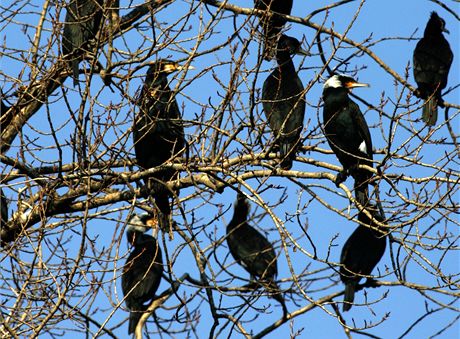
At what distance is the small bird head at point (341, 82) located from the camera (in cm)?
855

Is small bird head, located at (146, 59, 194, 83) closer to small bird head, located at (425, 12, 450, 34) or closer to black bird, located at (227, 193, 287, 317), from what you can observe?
black bird, located at (227, 193, 287, 317)

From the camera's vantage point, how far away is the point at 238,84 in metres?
6.54

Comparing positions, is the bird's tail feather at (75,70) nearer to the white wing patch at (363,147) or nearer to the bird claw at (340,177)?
the bird claw at (340,177)

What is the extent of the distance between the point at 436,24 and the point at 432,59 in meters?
0.59

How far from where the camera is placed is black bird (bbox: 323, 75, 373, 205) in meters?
7.90

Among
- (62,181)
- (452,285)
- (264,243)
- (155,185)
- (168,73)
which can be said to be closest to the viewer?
(452,285)

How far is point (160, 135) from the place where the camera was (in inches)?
320

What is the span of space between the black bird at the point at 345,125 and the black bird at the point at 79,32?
2052 millimetres

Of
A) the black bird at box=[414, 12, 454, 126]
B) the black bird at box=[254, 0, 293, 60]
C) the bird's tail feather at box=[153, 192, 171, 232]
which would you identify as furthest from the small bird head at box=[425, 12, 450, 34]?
the bird's tail feather at box=[153, 192, 171, 232]

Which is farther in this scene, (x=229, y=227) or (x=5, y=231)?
(x=229, y=227)

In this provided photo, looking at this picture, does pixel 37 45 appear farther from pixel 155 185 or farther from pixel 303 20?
pixel 303 20

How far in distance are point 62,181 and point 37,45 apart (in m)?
1.10

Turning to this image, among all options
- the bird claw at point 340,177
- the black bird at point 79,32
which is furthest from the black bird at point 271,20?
the black bird at point 79,32

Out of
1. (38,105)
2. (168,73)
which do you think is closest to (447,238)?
(168,73)
